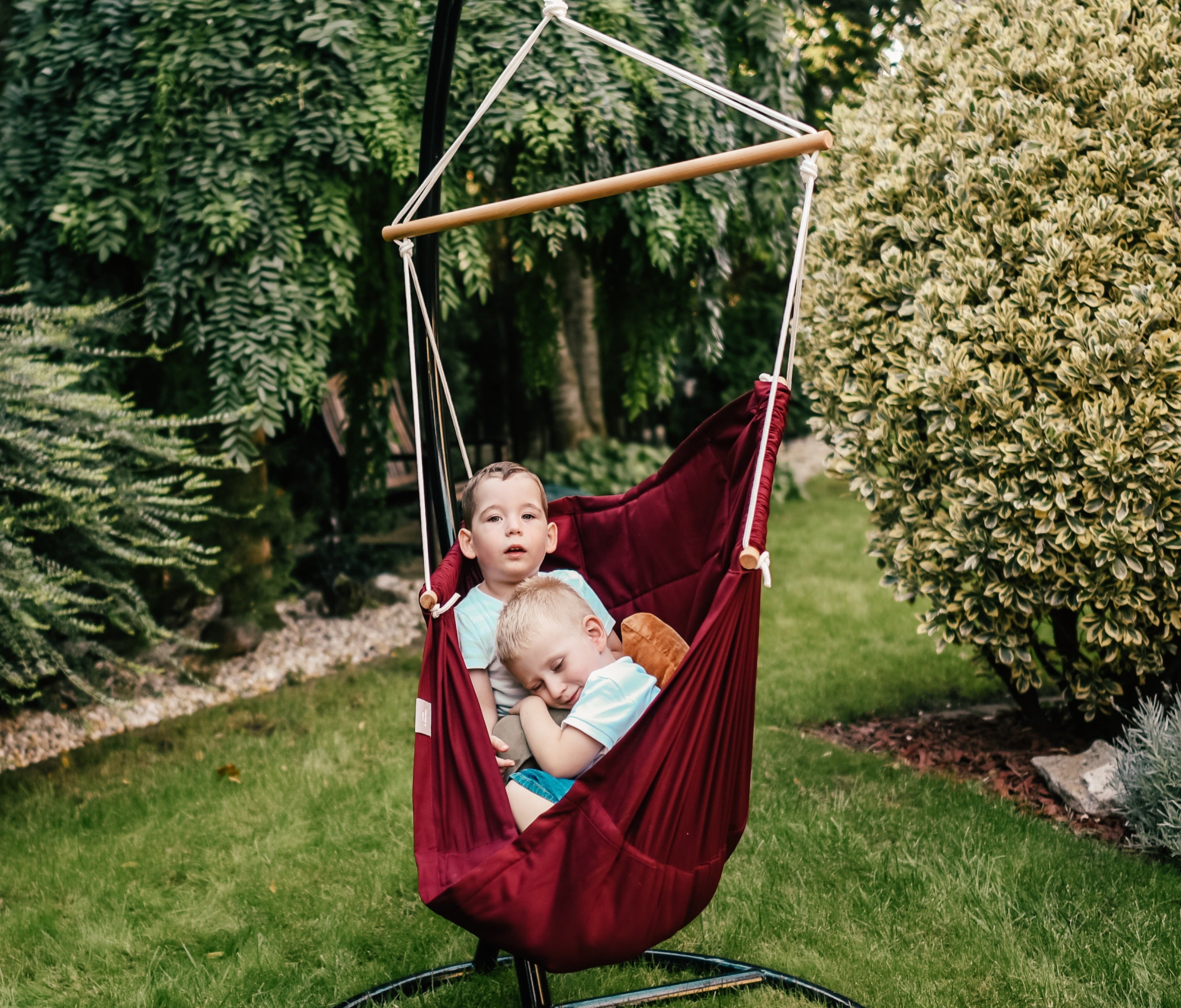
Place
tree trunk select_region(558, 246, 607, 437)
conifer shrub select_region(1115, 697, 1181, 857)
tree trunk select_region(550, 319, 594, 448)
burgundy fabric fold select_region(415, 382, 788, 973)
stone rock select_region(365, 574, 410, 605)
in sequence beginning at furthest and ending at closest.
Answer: tree trunk select_region(550, 319, 594, 448) → tree trunk select_region(558, 246, 607, 437) → stone rock select_region(365, 574, 410, 605) → conifer shrub select_region(1115, 697, 1181, 857) → burgundy fabric fold select_region(415, 382, 788, 973)

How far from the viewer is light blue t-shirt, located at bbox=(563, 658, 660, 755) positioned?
5.55ft

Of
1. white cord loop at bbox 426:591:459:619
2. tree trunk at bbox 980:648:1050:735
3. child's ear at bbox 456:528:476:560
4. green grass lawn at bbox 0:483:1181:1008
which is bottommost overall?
green grass lawn at bbox 0:483:1181:1008

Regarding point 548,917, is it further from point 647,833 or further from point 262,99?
point 262,99

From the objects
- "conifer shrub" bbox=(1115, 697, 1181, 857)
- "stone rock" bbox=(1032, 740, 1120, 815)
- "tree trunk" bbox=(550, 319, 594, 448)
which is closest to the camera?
"conifer shrub" bbox=(1115, 697, 1181, 857)

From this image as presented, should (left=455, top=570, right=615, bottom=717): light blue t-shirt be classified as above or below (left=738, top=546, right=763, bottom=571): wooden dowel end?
below

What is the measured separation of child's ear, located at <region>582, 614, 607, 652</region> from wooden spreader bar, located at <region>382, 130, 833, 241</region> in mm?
775

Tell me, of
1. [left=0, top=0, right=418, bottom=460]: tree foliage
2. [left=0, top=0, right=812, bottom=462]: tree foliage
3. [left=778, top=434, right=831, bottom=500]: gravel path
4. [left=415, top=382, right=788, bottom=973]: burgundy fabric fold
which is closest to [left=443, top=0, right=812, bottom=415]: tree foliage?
[left=0, top=0, right=812, bottom=462]: tree foliage

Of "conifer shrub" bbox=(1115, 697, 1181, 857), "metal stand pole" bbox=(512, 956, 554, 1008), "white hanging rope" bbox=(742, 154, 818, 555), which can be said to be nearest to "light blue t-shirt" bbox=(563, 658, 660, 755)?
"white hanging rope" bbox=(742, 154, 818, 555)

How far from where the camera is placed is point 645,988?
198 centimetres

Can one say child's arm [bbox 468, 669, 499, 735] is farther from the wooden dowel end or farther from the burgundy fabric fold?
the wooden dowel end

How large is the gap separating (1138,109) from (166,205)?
331 cm

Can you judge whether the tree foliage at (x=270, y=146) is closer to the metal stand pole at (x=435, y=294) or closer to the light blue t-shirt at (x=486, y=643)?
the metal stand pole at (x=435, y=294)

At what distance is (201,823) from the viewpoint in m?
2.96

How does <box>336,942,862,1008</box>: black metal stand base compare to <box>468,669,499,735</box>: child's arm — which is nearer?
<box>336,942,862,1008</box>: black metal stand base
